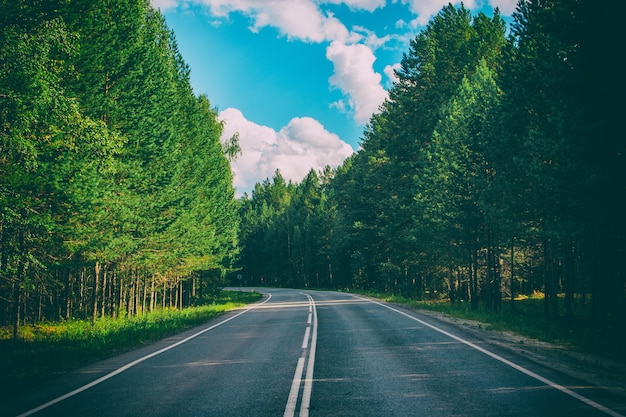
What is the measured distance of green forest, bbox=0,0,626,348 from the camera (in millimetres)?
10602

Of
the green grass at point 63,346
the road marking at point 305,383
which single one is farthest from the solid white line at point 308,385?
the green grass at point 63,346

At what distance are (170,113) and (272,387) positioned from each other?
62.0ft

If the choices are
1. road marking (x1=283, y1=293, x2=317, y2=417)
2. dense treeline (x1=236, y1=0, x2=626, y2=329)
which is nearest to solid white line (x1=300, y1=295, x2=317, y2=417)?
road marking (x1=283, y1=293, x2=317, y2=417)

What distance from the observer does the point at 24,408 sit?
6.13 metres

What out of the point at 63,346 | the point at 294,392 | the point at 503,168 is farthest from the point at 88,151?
the point at 503,168

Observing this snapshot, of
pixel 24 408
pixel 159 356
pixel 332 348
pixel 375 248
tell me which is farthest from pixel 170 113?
pixel 375 248

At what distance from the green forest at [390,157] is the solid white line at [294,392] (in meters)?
8.92

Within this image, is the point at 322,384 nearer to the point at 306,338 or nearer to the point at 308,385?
the point at 308,385

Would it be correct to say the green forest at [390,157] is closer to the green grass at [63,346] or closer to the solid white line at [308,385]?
the green grass at [63,346]

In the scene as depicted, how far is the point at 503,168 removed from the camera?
1880cm

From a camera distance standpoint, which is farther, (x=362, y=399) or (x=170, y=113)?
(x=170, y=113)

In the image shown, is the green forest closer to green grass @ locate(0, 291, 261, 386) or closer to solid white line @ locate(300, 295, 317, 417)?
green grass @ locate(0, 291, 261, 386)

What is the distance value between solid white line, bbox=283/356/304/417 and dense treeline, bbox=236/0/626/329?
8.89m

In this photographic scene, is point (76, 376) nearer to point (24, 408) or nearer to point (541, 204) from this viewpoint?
point (24, 408)
